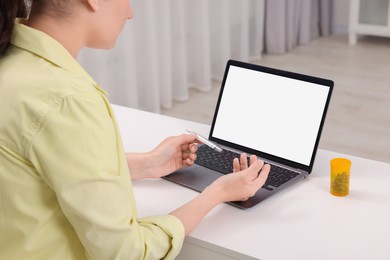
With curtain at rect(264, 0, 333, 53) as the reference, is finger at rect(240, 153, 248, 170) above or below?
above

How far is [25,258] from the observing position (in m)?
1.23

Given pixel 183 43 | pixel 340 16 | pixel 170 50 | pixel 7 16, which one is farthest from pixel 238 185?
pixel 340 16

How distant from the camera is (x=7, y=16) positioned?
3.91ft

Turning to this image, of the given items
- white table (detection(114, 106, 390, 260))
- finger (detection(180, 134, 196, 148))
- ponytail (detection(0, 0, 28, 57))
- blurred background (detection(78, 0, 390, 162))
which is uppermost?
ponytail (detection(0, 0, 28, 57))

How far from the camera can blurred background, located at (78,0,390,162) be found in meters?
3.77

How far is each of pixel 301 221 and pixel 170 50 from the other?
272 cm

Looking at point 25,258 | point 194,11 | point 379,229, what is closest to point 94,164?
point 25,258

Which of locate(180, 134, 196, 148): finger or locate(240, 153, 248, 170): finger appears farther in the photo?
locate(180, 134, 196, 148): finger

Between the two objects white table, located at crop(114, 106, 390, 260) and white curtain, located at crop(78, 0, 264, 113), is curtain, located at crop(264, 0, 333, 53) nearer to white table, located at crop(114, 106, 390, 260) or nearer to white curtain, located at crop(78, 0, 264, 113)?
white curtain, located at crop(78, 0, 264, 113)

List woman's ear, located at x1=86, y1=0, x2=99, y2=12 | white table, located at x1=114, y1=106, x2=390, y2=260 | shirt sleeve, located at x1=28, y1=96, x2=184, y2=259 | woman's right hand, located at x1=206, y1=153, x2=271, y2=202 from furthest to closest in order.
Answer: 1. woman's right hand, located at x1=206, y1=153, x2=271, y2=202
2. white table, located at x1=114, y1=106, x2=390, y2=260
3. woman's ear, located at x1=86, y1=0, x2=99, y2=12
4. shirt sleeve, located at x1=28, y1=96, x2=184, y2=259

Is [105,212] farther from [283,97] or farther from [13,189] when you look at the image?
[283,97]

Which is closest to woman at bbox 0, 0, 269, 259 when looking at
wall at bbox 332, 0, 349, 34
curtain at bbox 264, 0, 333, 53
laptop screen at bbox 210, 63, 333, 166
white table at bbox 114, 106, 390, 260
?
white table at bbox 114, 106, 390, 260

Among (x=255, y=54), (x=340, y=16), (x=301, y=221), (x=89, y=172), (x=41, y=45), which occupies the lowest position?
(x=255, y=54)

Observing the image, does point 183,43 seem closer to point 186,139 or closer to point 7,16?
point 186,139
